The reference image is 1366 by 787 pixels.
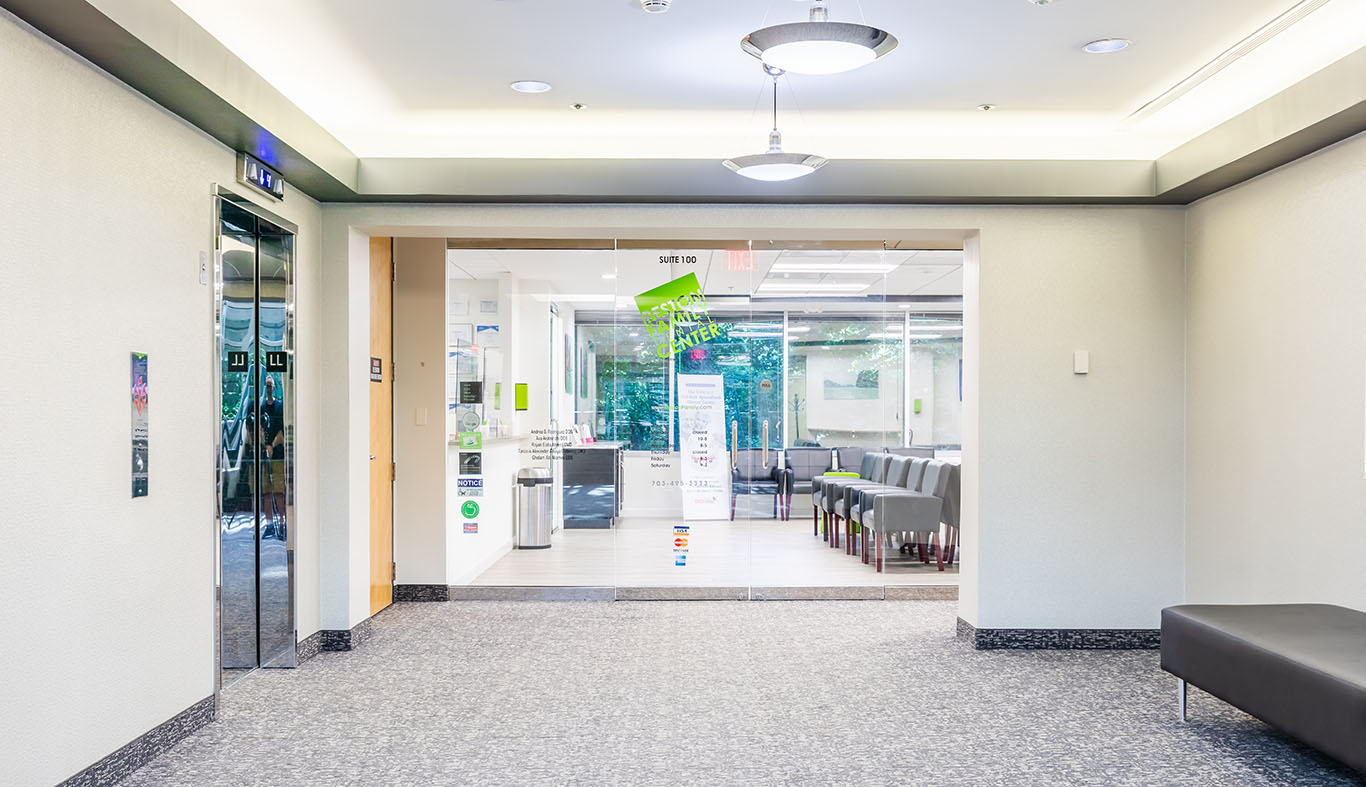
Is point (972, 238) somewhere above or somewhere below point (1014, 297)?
above

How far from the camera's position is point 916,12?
4.14 metres

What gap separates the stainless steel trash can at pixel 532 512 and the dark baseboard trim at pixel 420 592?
60.2 inches

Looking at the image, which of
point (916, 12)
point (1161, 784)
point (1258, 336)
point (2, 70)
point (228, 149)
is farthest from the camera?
point (1258, 336)

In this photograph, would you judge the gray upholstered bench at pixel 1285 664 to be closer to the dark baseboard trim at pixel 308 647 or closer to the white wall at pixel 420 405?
the dark baseboard trim at pixel 308 647

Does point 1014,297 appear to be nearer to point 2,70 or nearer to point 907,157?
point 907,157

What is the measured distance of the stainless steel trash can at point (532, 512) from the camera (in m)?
8.59

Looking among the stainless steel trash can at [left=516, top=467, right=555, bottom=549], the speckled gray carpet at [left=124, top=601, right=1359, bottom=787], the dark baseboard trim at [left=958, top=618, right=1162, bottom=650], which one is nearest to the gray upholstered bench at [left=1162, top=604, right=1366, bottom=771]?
the speckled gray carpet at [left=124, top=601, right=1359, bottom=787]

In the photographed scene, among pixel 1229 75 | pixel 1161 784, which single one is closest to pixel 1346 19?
pixel 1229 75

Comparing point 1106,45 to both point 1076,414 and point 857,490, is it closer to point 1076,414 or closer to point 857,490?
point 1076,414

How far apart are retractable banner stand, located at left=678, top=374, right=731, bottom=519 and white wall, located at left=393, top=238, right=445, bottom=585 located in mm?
1799

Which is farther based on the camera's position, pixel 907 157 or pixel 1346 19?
pixel 907 157

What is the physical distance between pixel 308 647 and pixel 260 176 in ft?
8.46

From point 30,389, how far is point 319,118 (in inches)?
111

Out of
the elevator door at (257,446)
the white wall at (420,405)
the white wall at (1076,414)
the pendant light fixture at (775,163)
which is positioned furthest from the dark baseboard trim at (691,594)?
the pendant light fixture at (775,163)
